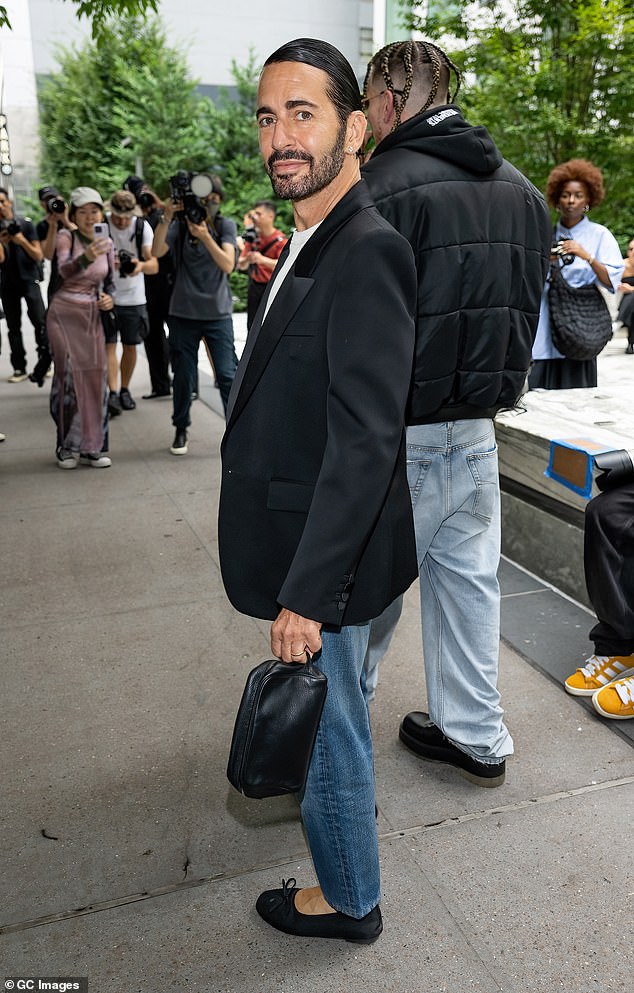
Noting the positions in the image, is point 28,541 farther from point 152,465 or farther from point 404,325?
point 404,325

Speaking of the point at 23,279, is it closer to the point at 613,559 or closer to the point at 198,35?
the point at 613,559

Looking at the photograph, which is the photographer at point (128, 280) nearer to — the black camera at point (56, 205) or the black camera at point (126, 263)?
the black camera at point (126, 263)

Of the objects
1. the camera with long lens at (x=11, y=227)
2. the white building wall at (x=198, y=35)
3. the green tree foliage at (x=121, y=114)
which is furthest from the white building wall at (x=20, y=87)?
the camera with long lens at (x=11, y=227)

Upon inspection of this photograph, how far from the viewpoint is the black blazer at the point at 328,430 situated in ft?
5.74

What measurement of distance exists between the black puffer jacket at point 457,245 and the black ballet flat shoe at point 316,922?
133 cm

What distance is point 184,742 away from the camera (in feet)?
10.5

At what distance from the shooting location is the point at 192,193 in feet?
22.0

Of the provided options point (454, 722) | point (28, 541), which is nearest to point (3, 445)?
point (28, 541)

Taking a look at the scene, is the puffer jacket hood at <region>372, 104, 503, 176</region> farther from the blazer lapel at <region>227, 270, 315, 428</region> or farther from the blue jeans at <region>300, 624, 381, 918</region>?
the blue jeans at <region>300, 624, 381, 918</region>

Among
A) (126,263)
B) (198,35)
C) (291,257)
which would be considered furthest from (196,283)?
(198,35)

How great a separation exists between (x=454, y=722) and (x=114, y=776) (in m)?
1.15

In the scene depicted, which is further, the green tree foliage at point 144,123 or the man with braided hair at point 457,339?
the green tree foliage at point 144,123

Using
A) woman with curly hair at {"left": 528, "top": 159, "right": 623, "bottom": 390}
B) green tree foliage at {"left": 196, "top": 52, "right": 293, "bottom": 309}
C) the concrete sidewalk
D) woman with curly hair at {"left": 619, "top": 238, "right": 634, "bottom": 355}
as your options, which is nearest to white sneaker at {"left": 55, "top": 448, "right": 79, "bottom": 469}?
the concrete sidewalk

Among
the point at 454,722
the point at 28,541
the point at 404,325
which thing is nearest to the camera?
the point at 404,325
